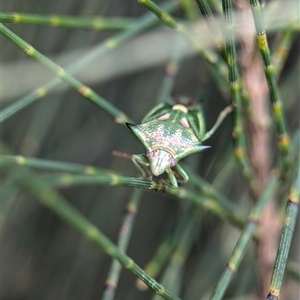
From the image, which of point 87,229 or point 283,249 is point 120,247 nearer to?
point 87,229

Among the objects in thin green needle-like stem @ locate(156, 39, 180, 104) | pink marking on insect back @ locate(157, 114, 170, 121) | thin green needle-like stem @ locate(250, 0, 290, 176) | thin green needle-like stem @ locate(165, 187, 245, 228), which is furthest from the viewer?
thin green needle-like stem @ locate(156, 39, 180, 104)

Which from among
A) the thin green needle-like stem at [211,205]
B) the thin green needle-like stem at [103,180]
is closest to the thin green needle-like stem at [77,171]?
the thin green needle-like stem at [103,180]

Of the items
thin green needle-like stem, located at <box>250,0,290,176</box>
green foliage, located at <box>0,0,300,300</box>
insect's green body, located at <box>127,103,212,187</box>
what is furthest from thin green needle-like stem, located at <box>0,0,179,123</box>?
thin green needle-like stem, located at <box>250,0,290,176</box>

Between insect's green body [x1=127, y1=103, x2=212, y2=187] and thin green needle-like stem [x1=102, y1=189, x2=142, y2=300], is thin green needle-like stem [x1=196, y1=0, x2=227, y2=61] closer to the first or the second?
insect's green body [x1=127, y1=103, x2=212, y2=187]

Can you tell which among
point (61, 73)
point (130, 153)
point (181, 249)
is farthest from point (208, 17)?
point (130, 153)

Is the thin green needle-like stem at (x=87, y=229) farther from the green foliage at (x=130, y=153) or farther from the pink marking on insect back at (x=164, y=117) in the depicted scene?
the pink marking on insect back at (x=164, y=117)

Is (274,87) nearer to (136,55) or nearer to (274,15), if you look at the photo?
(274,15)
